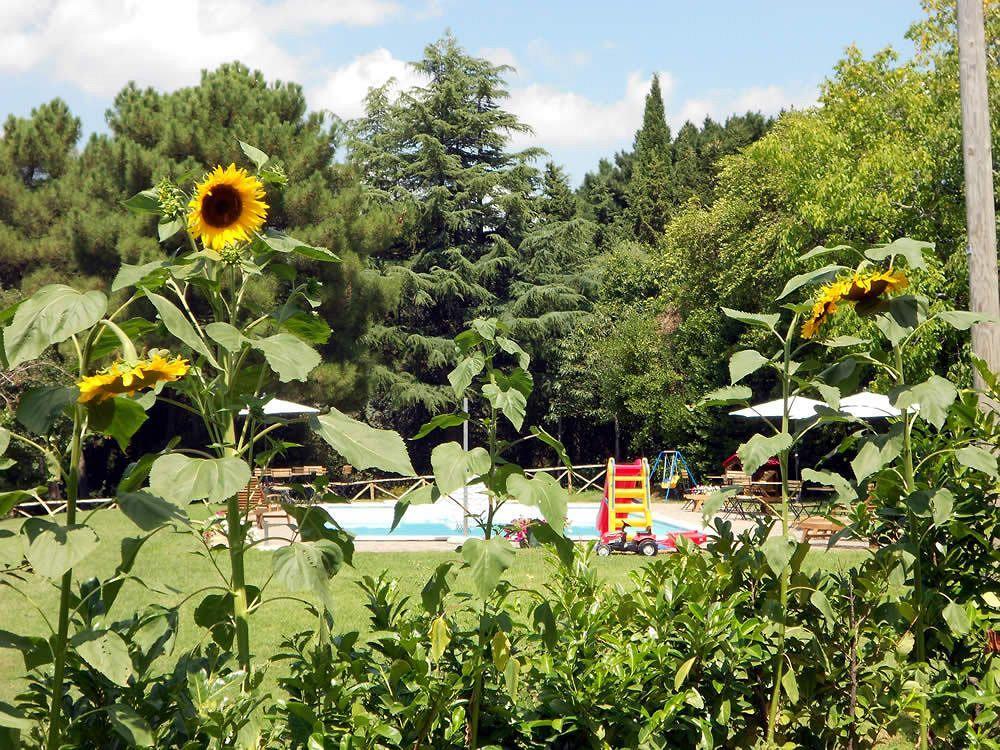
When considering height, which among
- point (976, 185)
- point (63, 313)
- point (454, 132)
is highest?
point (454, 132)

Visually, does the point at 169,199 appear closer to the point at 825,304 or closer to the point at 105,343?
the point at 105,343

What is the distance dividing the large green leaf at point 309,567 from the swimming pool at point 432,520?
34.6 feet

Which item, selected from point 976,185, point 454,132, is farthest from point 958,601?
→ point 454,132

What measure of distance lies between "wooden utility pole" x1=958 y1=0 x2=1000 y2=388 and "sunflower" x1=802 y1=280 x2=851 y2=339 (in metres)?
3.05

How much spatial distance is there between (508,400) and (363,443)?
12.7 inches

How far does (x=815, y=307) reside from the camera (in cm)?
238

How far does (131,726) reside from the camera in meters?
1.64

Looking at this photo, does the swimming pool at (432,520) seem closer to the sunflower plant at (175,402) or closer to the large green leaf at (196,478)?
the sunflower plant at (175,402)

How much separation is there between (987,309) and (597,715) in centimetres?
397

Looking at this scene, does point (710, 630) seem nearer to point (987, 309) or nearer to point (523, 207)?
point (987, 309)

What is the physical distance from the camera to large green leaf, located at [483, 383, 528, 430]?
74.5 inches

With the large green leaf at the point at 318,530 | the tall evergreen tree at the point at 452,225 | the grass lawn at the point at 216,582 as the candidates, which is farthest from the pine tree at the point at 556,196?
the large green leaf at the point at 318,530

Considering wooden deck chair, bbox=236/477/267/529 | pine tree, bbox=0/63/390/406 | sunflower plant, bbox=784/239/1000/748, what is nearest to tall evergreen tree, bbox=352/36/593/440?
pine tree, bbox=0/63/390/406

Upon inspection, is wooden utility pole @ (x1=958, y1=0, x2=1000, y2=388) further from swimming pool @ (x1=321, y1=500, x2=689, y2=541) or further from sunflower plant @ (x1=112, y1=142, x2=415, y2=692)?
swimming pool @ (x1=321, y1=500, x2=689, y2=541)
